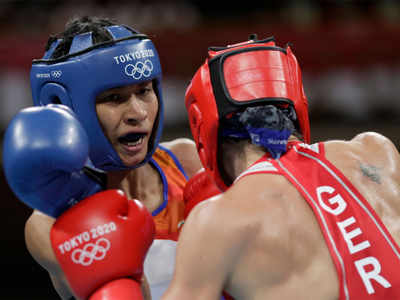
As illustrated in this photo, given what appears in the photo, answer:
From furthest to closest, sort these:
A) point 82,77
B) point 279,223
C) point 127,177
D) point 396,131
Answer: point 396,131
point 127,177
point 82,77
point 279,223

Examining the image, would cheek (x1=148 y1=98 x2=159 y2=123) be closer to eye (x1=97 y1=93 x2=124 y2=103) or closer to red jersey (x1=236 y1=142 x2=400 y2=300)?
eye (x1=97 y1=93 x2=124 y2=103)

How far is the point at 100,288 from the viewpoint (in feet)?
5.04

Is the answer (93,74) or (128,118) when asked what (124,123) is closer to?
(128,118)

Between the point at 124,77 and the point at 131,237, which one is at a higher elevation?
the point at 124,77

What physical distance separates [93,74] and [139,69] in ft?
0.55

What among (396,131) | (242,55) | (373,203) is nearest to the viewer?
(373,203)

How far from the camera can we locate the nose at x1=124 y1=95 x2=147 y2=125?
6.68 ft

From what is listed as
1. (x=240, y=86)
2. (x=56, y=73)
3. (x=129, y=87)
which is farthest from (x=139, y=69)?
(x=240, y=86)

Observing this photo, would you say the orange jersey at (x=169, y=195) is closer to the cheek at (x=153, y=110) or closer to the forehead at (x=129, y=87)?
the cheek at (x=153, y=110)

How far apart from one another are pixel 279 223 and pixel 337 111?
4981 mm

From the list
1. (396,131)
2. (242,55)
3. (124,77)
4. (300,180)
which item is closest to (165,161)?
(124,77)

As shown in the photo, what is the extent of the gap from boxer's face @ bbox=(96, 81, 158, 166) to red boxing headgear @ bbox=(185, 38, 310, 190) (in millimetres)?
270

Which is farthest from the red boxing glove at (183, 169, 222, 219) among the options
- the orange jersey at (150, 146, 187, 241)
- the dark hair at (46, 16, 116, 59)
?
the dark hair at (46, 16, 116, 59)

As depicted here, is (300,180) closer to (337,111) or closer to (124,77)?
(124,77)
